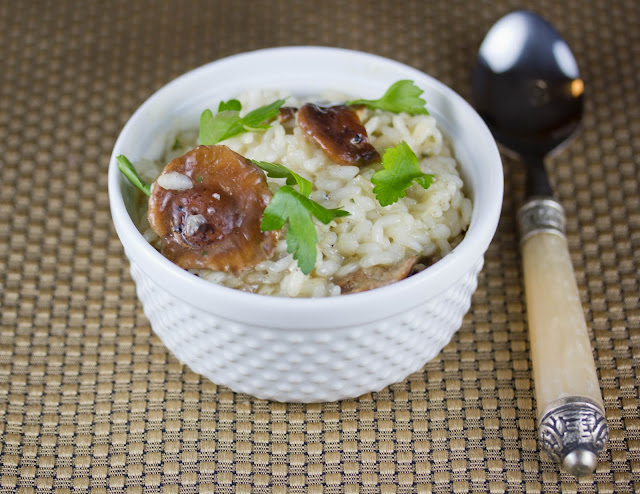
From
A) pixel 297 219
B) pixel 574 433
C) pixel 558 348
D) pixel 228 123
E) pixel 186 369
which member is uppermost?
pixel 228 123

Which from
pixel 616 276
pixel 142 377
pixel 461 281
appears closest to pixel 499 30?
pixel 616 276

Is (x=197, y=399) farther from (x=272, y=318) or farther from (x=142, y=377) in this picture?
(x=272, y=318)

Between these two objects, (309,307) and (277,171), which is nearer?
(309,307)

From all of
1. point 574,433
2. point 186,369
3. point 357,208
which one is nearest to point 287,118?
point 357,208

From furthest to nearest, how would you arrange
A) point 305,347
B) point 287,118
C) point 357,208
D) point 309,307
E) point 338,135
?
1. point 287,118
2. point 338,135
3. point 357,208
4. point 305,347
5. point 309,307

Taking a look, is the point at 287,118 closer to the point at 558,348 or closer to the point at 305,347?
the point at 305,347

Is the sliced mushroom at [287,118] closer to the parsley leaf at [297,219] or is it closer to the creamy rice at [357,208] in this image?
the creamy rice at [357,208]
